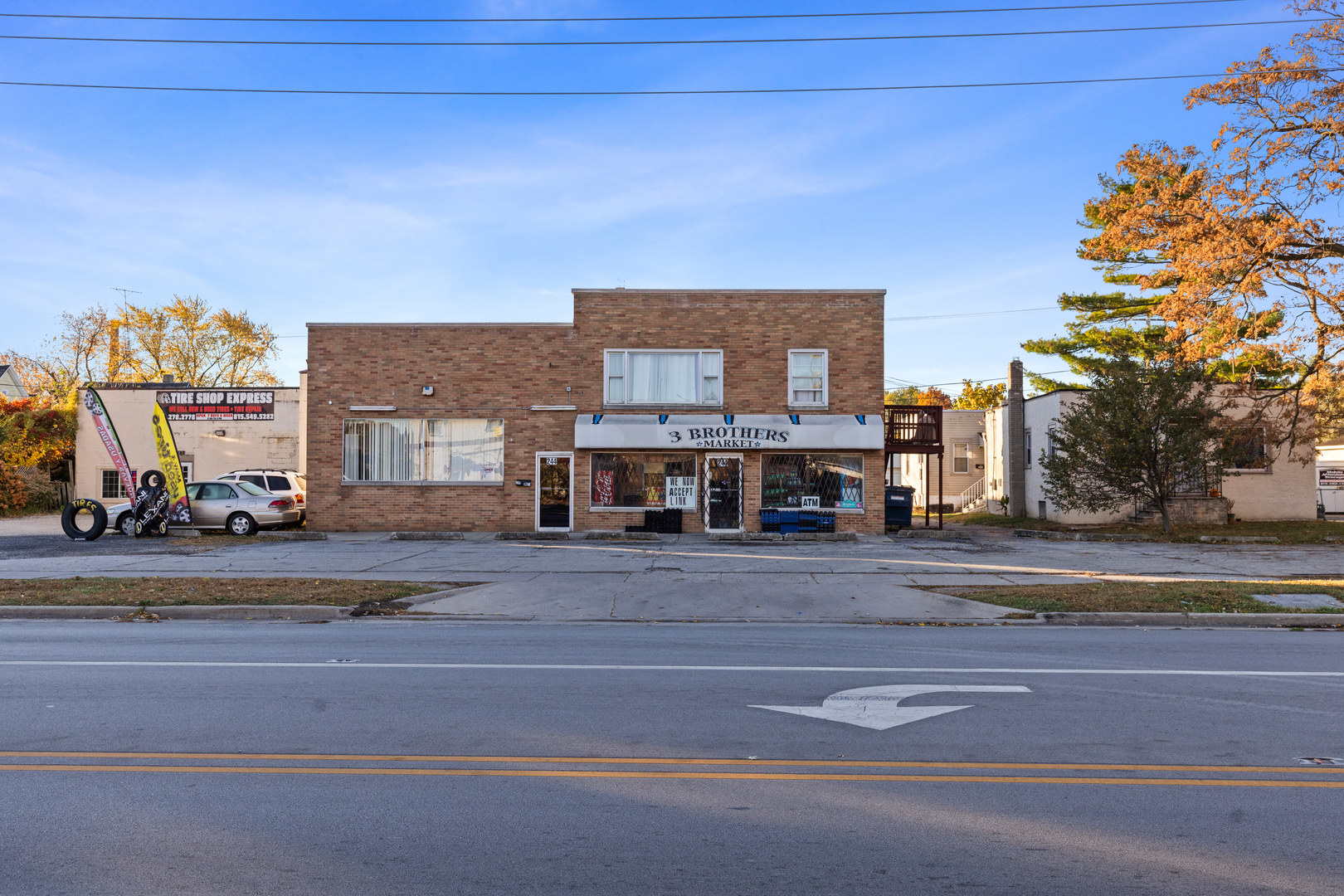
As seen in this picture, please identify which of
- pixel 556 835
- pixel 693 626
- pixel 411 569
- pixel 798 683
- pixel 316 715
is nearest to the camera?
pixel 556 835

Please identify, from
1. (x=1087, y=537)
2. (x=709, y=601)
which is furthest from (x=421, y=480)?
(x=1087, y=537)

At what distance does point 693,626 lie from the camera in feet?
37.9

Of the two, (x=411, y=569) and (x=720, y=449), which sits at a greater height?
(x=720, y=449)

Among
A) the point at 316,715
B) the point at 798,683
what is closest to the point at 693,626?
the point at 798,683

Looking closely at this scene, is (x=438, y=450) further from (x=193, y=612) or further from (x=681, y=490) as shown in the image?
(x=193, y=612)

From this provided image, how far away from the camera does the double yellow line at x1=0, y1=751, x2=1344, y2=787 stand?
5285mm

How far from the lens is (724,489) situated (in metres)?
24.8

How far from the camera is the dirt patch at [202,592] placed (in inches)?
490

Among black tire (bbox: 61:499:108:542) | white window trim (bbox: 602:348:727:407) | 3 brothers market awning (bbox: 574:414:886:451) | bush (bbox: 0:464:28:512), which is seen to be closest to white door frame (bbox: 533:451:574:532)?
3 brothers market awning (bbox: 574:414:886:451)

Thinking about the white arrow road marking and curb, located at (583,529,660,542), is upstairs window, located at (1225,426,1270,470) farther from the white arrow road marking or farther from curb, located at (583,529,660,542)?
the white arrow road marking

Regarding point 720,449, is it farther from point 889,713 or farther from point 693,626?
point 889,713

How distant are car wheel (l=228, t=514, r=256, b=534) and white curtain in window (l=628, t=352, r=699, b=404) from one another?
10968 millimetres

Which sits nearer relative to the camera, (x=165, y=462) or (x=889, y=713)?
(x=889, y=713)

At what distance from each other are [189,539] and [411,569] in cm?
927
